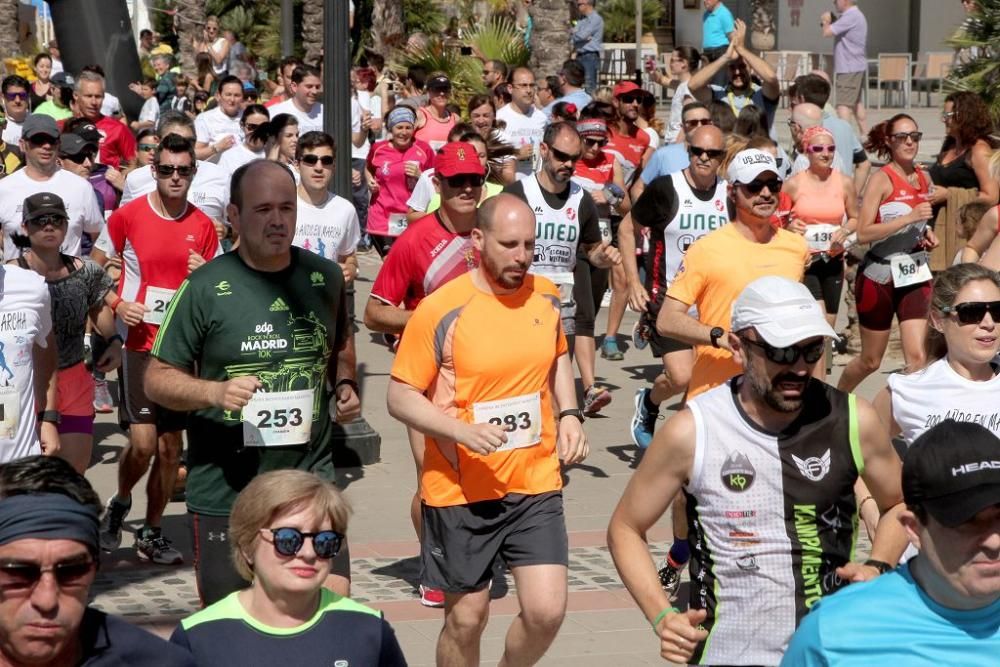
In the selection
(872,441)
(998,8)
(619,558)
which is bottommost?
(619,558)

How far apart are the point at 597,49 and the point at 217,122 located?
11.9 metres

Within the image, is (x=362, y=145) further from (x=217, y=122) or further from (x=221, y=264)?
(x=221, y=264)

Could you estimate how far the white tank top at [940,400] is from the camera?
18.9 ft

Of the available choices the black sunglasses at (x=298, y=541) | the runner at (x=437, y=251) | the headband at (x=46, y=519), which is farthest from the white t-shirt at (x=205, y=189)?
the headband at (x=46, y=519)

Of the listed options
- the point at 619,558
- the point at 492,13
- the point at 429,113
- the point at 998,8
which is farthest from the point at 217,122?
the point at 492,13

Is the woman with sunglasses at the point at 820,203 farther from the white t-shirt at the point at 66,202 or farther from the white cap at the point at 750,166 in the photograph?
the white t-shirt at the point at 66,202

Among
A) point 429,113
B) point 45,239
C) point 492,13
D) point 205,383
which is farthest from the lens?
point 492,13

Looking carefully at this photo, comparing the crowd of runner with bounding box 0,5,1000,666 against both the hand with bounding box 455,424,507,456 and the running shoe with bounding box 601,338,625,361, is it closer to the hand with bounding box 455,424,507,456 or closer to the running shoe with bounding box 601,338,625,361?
the hand with bounding box 455,424,507,456

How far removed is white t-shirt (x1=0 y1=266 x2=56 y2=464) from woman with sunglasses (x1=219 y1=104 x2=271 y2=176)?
578 centimetres

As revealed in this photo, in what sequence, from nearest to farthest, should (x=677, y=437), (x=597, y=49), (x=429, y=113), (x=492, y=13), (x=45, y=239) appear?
(x=677, y=437) → (x=45, y=239) → (x=429, y=113) → (x=597, y=49) → (x=492, y=13)

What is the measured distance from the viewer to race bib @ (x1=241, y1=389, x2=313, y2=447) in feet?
19.1

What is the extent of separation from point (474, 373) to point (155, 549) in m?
2.93

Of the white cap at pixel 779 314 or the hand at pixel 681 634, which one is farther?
the white cap at pixel 779 314

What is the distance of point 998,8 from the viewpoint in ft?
58.0
